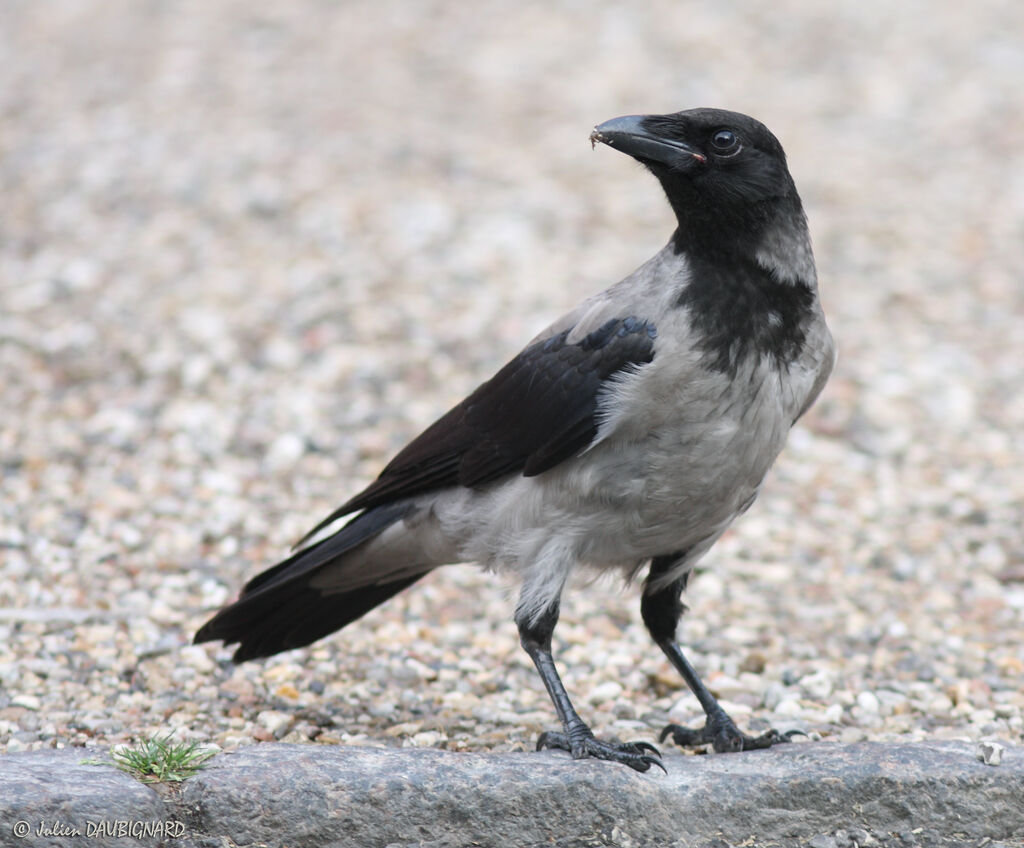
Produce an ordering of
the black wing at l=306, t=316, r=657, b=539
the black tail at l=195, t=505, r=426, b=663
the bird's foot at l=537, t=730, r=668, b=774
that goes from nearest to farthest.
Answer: the bird's foot at l=537, t=730, r=668, b=774 < the black wing at l=306, t=316, r=657, b=539 < the black tail at l=195, t=505, r=426, b=663

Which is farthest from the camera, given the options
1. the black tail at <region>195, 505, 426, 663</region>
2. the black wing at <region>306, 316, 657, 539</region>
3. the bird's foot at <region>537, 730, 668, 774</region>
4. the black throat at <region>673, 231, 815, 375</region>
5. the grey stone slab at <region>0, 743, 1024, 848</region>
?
the black tail at <region>195, 505, 426, 663</region>

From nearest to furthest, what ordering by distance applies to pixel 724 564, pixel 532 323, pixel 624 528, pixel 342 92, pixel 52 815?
pixel 52 815
pixel 624 528
pixel 724 564
pixel 532 323
pixel 342 92

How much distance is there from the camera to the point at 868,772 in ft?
13.3

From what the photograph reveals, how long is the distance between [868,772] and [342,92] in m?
9.43

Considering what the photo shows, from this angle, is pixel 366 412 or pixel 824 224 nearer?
pixel 366 412

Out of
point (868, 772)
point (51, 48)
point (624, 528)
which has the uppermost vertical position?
point (51, 48)

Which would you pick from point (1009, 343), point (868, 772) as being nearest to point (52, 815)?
point (868, 772)

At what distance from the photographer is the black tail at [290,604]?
503 cm

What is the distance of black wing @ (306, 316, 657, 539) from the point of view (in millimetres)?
4402

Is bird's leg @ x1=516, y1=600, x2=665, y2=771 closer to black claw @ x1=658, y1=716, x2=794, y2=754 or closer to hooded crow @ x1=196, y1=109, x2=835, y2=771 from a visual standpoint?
hooded crow @ x1=196, y1=109, x2=835, y2=771

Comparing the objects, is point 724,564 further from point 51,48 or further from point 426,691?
point 51,48

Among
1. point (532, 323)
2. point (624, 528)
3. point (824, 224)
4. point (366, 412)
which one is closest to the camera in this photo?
point (624, 528)

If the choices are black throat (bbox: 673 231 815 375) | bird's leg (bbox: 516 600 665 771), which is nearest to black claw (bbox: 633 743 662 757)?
bird's leg (bbox: 516 600 665 771)

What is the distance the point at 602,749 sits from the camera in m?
4.27
